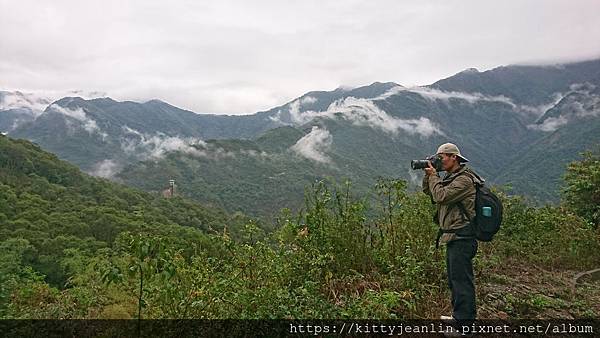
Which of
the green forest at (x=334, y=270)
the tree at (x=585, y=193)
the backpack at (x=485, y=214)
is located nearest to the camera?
the backpack at (x=485, y=214)

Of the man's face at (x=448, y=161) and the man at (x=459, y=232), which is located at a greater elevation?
the man's face at (x=448, y=161)

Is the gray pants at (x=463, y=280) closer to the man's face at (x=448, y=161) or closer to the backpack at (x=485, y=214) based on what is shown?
the backpack at (x=485, y=214)

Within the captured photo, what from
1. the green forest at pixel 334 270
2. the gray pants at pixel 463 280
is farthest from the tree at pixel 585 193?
the gray pants at pixel 463 280

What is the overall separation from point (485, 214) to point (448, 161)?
1.91ft

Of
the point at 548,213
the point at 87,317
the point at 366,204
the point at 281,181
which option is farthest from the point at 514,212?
the point at 281,181

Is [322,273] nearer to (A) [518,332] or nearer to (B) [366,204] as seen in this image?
(B) [366,204]

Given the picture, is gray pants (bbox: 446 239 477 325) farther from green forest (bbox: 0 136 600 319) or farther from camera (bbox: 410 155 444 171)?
camera (bbox: 410 155 444 171)

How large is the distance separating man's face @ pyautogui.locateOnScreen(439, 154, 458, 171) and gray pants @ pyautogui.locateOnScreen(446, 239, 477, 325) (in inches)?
26.2

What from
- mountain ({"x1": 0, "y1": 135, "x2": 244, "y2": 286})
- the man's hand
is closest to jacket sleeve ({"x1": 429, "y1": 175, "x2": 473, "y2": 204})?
the man's hand

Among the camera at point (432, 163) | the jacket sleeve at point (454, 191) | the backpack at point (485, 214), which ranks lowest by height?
the backpack at point (485, 214)

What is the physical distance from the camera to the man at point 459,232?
3.57m

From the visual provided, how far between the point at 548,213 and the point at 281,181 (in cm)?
12224

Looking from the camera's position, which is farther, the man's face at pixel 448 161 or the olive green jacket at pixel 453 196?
the man's face at pixel 448 161

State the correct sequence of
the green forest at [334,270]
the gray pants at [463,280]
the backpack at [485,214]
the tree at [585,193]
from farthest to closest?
the tree at [585,193] < the green forest at [334,270] < the gray pants at [463,280] < the backpack at [485,214]
